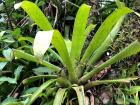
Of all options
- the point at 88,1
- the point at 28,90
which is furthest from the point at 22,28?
the point at 28,90

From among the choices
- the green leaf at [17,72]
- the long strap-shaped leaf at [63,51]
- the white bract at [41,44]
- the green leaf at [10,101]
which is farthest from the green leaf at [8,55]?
the white bract at [41,44]

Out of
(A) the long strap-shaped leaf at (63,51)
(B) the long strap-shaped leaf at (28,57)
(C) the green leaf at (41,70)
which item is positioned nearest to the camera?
→ (A) the long strap-shaped leaf at (63,51)

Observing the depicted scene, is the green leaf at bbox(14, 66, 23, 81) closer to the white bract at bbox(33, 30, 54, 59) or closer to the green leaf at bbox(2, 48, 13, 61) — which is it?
the green leaf at bbox(2, 48, 13, 61)

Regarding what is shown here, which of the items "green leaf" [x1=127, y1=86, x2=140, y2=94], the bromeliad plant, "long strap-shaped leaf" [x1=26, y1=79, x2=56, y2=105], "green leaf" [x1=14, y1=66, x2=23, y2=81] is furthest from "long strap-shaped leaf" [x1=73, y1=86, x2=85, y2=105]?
"green leaf" [x1=14, y1=66, x2=23, y2=81]

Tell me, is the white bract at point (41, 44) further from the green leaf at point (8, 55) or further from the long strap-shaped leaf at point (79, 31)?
the green leaf at point (8, 55)

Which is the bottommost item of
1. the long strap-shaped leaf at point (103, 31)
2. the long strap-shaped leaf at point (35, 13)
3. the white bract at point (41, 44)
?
the long strap-shaped leaf at point (103, 31)
